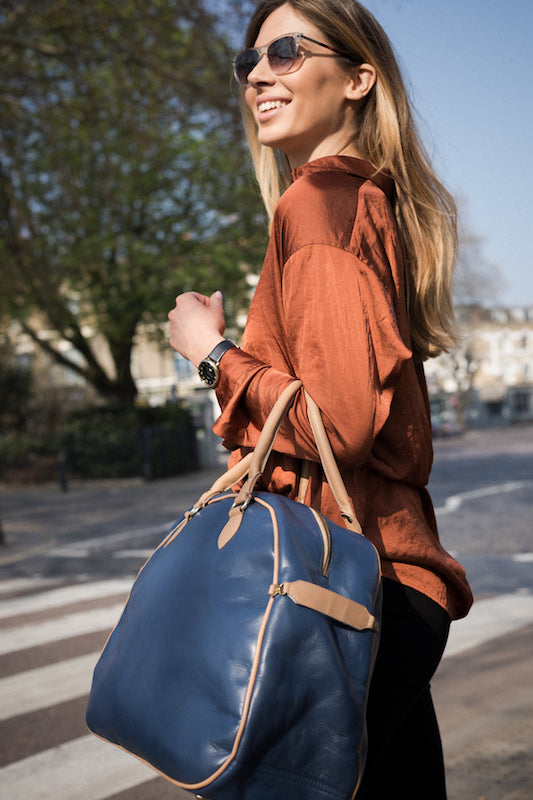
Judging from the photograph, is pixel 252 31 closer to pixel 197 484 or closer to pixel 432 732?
pixel 432 732

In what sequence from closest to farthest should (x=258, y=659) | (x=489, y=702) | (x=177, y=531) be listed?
(x=258, y=659) < (x=177, y=531) < (x=489, y=702)

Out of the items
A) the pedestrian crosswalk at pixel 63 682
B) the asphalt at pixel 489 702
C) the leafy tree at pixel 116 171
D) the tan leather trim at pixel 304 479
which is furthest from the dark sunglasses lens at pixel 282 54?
the leafy tree at pixel 116 171

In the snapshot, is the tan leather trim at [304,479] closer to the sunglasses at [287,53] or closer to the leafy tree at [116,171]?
the sunglasses at [287,53]

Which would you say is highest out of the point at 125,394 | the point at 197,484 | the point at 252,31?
the point at 252,31

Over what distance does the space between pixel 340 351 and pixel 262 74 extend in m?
0.63

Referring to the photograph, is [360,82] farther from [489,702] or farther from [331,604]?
[489,702]

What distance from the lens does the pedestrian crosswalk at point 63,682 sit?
136 inches

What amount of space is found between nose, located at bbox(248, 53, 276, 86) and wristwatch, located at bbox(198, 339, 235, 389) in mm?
528

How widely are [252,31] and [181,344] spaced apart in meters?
0.71

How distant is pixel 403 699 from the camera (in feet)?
4.42

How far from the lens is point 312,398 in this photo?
127 cm

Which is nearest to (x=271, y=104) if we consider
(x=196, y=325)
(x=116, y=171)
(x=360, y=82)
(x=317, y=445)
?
(x=360, y=82)

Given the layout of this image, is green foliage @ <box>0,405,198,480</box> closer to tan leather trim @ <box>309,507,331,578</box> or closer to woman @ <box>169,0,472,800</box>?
woman @ <box>169,0,472,800</box>

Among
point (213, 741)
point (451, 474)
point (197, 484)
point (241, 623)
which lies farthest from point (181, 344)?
point (197, 484)
